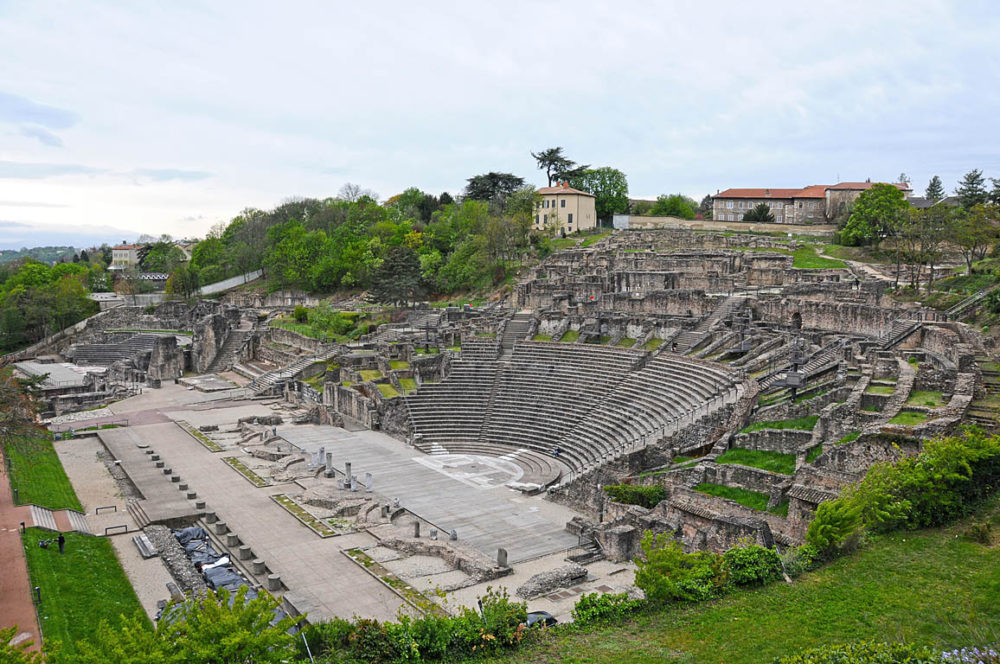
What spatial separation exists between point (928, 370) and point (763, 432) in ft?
20.4

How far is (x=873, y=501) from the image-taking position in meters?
15.8

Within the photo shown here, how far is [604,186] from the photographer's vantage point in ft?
290

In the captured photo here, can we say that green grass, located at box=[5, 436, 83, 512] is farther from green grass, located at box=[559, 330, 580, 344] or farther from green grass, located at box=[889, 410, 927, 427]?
green grass, located at box=[889, 410, 927, 427]

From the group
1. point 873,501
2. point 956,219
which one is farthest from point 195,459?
point 956,219

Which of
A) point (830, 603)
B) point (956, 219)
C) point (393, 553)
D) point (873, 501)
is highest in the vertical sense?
point (956, 219)

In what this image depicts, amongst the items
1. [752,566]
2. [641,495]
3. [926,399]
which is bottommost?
[641,495]

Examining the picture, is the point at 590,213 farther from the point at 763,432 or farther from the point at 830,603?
the point at 830,603

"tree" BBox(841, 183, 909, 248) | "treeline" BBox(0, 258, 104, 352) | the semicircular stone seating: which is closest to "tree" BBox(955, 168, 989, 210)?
"tree" BBox(841, 183, 909, 248)

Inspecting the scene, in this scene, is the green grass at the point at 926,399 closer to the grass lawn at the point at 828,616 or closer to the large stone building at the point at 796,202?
the grass lawn at the point at 828,616

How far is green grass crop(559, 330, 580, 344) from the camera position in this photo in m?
44.5

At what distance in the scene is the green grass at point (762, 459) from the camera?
22659 millimetres

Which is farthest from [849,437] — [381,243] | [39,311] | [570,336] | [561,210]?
[39,311]

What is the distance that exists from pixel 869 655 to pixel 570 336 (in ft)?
116

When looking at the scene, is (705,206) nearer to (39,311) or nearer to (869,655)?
(39,311)
